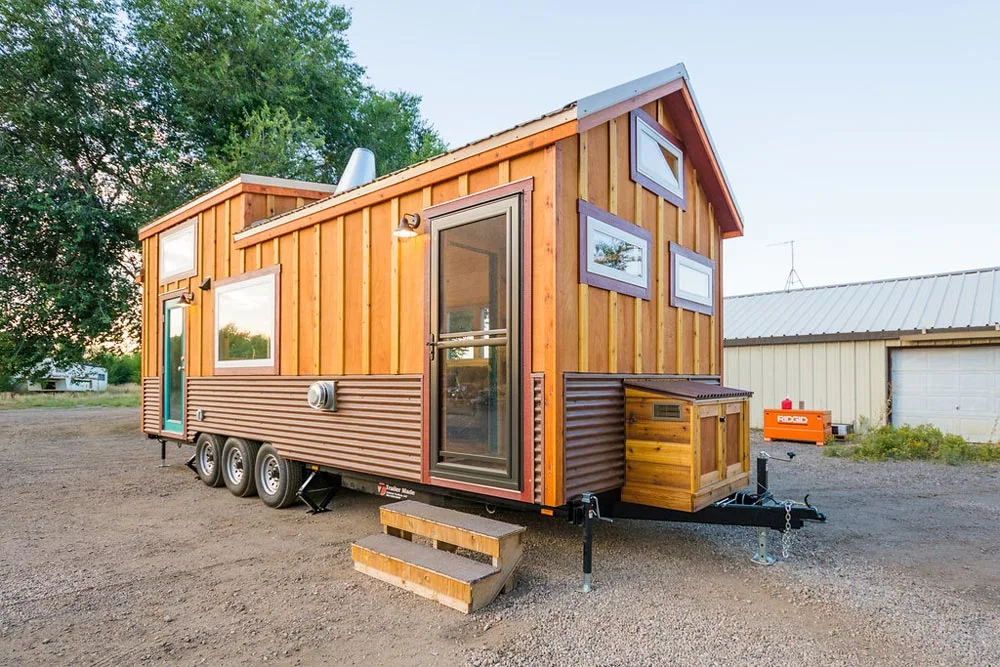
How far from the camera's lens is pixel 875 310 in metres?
13.2

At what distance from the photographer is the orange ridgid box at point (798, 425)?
11836mm

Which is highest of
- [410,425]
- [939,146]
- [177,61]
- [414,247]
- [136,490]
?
[177,61]

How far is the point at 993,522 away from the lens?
5750 millimetres

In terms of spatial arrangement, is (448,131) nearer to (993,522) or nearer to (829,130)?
(829,130)

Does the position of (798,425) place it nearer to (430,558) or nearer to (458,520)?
(458,520)

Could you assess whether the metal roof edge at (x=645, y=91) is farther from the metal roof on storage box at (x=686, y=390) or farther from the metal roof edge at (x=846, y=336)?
the metal roof edge at (x=846, y=336)

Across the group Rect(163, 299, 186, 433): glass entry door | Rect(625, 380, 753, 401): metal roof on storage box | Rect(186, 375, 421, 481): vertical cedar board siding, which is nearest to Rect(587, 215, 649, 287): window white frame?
Rect(625, 380, 753, 401): metal roof on storage box

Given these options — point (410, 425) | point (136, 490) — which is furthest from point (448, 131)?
point (410, 425)

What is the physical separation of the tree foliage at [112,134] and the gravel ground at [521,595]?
9.05 meters

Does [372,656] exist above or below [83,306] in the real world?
below

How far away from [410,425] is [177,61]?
49.6 ft

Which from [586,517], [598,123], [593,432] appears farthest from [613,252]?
[586,517]

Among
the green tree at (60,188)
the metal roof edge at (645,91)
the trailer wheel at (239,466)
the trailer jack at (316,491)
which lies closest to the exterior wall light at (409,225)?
the metal roof edge at (645,91)

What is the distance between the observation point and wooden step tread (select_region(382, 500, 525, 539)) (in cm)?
382
